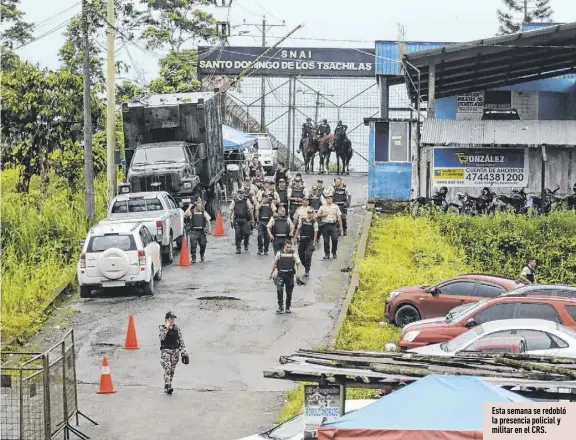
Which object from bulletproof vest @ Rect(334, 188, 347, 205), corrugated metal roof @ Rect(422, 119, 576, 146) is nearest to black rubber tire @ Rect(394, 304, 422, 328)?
bulletproof vest @ Rect(334, 188, 347, 205)

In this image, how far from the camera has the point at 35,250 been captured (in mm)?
28766

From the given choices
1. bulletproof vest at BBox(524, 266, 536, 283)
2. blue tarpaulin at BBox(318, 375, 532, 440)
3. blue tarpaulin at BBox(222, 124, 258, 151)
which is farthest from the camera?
blue tarpaulin at BBox(222, 124, 258, 151)

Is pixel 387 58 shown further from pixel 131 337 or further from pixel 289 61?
pixel 131 337

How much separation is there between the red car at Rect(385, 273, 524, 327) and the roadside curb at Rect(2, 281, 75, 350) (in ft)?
22.3

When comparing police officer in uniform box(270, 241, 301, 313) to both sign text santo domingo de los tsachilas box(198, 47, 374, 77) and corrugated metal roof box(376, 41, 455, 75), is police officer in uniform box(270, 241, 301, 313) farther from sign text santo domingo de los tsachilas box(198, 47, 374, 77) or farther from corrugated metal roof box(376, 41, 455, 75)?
sign text santo domingo de los tsachilas box(198, 47, 374, 77)

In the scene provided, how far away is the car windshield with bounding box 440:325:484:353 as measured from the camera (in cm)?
1827

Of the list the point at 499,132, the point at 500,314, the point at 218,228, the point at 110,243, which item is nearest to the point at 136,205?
the point at 110,243

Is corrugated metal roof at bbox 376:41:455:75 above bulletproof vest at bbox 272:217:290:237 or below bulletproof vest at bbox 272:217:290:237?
above

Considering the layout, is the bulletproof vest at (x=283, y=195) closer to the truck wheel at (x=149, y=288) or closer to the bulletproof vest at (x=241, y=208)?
the bulletproof vest at (x=241, y=208)

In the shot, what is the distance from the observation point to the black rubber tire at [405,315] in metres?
23.3

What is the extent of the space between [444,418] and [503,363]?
2.33 m

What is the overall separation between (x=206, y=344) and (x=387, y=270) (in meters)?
6.83

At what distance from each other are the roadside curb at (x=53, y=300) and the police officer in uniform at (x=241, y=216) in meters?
4.86

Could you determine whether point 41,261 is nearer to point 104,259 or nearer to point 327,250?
point 104,259
